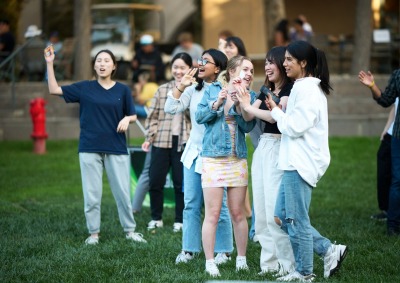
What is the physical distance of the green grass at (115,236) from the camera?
8.01m

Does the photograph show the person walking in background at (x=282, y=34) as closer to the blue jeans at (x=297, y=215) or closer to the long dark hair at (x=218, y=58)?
the long dark hair at (x=218, y=58)

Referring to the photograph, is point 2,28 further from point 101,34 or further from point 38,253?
point 38,253

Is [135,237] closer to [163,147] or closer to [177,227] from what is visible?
[177,227]

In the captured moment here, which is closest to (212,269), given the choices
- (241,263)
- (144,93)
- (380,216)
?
(241,263)

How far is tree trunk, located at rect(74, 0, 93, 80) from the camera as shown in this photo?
21.3m

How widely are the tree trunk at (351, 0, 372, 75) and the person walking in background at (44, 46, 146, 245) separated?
12.2 metres

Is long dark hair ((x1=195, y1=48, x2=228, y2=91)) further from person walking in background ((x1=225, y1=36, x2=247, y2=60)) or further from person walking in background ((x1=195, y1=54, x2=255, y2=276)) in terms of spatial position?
person walking in background ((x1=225, y1=36, x2=247, y2=60))

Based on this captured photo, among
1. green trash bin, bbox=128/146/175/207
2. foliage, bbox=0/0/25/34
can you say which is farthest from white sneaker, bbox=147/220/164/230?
foliage, bbox=0/0/25/34

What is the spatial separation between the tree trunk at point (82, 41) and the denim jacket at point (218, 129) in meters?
13.4

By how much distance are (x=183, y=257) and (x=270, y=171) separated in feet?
4.70

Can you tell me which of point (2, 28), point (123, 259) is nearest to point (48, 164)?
point (2, 28)

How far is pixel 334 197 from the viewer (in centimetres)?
1342

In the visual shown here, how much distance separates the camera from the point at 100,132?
31.4 ft

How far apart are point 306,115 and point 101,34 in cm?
1996
